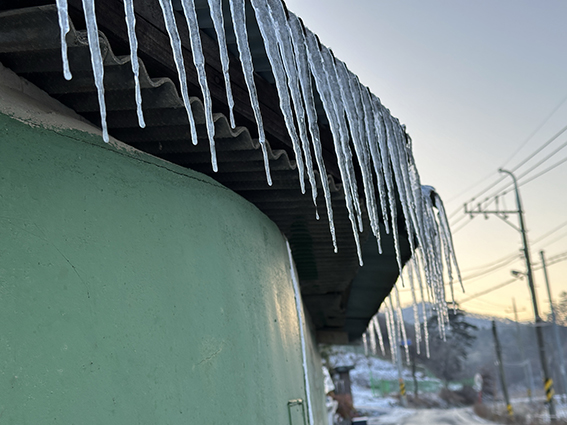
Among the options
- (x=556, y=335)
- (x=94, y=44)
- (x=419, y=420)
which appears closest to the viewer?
(x=94, y=44)

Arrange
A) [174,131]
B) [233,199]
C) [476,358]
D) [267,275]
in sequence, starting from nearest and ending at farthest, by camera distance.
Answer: [174,131] < [233,199] < [267,275] < [476,358]

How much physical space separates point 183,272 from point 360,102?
50.5 inches

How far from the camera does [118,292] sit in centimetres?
241

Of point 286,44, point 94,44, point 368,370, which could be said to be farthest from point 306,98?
point 368,370

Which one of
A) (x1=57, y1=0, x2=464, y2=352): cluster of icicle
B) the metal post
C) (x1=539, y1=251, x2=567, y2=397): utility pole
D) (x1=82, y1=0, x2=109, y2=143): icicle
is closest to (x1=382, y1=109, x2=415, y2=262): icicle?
(x1=57, y1=0, x2=464, y2=352): cluster of icicle

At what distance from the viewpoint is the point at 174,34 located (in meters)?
1.96

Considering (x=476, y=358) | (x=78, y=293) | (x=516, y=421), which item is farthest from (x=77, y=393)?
(x=476, y=358)

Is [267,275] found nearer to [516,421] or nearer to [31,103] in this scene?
[31,103]

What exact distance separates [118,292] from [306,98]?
117 cm

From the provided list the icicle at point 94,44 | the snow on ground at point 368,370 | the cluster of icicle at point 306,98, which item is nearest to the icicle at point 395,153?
the cluster of icicle at point 306,98

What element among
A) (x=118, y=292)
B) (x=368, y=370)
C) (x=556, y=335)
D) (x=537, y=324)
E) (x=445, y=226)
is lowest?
(x=368, y=370)

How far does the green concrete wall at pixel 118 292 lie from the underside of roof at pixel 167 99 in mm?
135

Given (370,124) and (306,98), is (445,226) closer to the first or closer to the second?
(370,124)

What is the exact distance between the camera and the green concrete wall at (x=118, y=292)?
2053 millimetres
